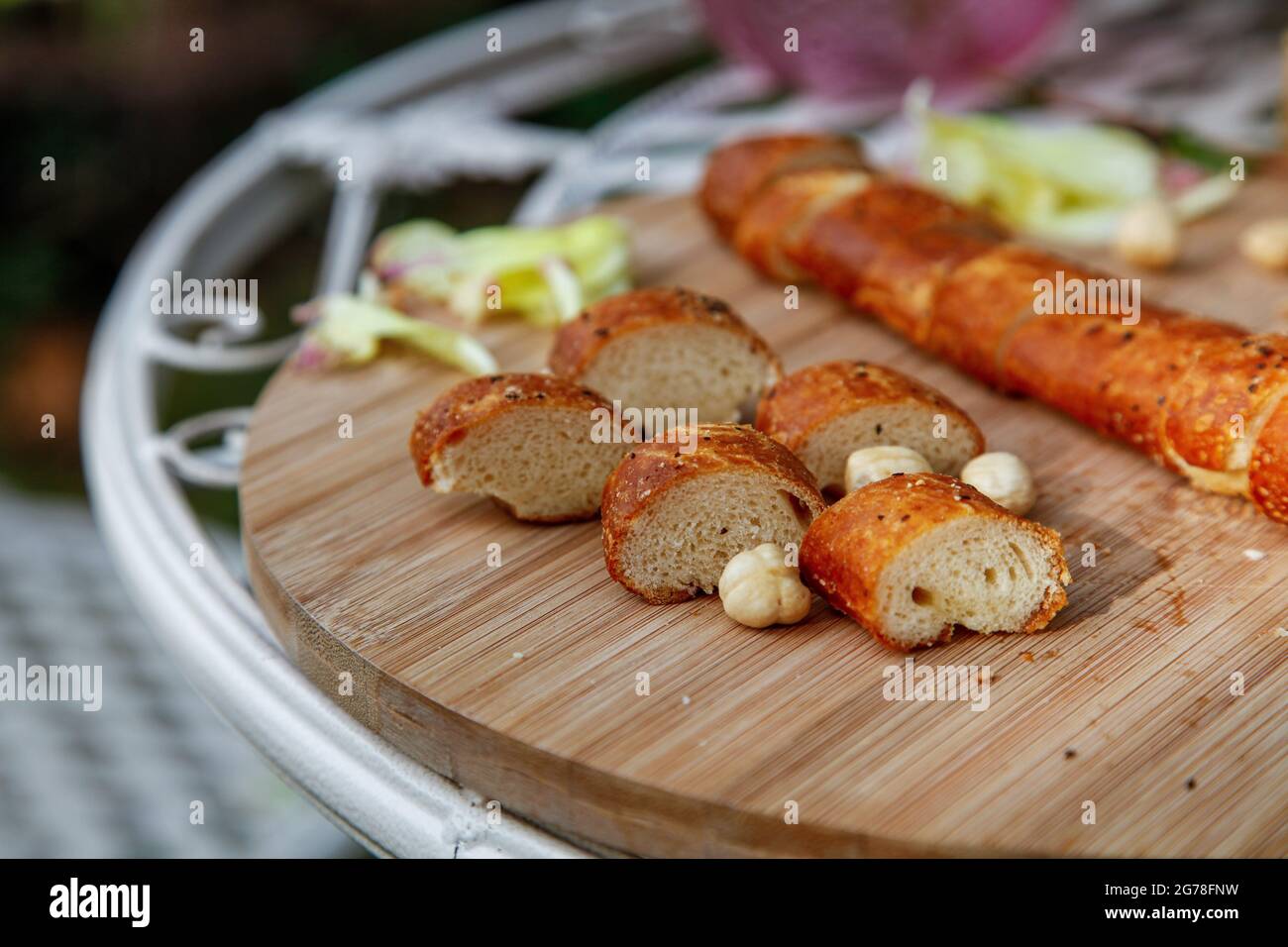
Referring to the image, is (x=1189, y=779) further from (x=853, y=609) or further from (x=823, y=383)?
(x=823, y=383)

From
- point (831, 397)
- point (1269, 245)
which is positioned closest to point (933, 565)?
point (831, 397)

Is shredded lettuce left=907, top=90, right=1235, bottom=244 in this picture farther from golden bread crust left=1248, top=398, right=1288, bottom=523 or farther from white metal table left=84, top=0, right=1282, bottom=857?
golden bread crust left=1248, top=398, right=1288, bottom=523

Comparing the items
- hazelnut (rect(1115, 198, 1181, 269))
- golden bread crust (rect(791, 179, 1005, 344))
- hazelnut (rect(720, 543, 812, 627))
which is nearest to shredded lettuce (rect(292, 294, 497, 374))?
golden bread crust (rect(791, 179, 1005, 344))

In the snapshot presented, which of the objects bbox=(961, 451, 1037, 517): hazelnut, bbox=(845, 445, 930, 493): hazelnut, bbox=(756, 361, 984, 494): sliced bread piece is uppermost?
bbox=(756, 361, 984, 494): sliced bread piece

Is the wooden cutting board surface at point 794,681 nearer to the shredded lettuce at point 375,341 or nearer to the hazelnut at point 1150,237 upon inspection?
the shredded lettuce at point 375,341

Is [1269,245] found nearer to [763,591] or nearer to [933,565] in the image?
[933,565]

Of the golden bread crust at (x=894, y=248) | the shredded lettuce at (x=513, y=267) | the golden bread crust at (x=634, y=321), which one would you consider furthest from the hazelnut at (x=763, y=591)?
the shredded lettuce at (x=513, y=267)
